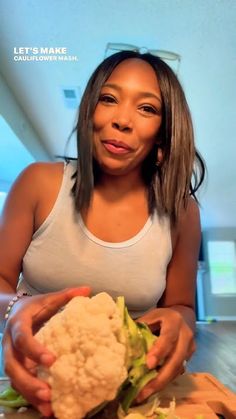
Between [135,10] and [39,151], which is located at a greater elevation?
[135,10]

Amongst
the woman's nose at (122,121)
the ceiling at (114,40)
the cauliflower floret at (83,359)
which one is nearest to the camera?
the cauliflower floret at (83,359)

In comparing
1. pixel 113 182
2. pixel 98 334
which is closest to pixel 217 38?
pixel 113 182

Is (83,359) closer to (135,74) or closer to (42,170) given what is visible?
(42,170)

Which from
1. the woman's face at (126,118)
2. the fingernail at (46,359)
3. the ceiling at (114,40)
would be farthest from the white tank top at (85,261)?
the ceiling at (114,40)

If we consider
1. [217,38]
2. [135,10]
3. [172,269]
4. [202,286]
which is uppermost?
[135,10]

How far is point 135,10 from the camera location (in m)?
1.52

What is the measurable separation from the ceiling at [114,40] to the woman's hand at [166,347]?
1.07m

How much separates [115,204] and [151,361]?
0.30m

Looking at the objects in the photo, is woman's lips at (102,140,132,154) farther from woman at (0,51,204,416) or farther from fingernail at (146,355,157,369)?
fingernail at (146,355,157,369)

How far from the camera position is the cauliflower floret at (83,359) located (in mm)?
350

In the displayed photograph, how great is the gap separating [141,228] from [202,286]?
4963 mm

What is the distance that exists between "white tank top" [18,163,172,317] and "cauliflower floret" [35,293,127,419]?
0.55 feet

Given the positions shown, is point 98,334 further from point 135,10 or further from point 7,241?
point 135,10

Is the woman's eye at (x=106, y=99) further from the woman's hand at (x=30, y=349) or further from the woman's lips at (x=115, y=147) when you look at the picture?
the woman's hand at (x=30, y=349)
